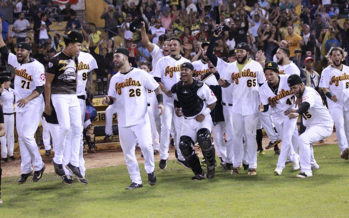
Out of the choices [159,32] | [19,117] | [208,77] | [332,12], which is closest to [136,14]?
[159,32]

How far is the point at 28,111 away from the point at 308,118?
5114mm

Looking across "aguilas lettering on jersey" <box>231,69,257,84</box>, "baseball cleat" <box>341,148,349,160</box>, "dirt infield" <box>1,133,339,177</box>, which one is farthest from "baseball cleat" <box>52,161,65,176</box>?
"baseball cleat" <box>341,148,349,160</box>

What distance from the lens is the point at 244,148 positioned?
11.9 m

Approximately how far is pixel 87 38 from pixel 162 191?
36.7 ft

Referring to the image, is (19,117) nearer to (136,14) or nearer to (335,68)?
(335,68)

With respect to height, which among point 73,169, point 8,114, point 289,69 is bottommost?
point 73,169

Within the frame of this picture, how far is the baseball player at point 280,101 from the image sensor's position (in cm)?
1074

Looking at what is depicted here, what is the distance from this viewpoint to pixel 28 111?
10781 mm

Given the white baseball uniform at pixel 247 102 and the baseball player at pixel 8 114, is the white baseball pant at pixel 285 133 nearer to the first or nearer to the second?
the white baseball uniform at pixel 247 102

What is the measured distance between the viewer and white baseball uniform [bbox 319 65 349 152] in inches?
481

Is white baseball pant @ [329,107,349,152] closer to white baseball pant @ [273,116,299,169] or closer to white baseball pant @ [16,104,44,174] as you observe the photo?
white baseball pant @ [273,116,299,169]

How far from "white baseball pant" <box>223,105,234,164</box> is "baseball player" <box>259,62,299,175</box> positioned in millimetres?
914

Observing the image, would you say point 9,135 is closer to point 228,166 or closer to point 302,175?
point 228,166

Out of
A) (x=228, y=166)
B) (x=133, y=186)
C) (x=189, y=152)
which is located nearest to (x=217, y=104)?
(x=228, y=166)
